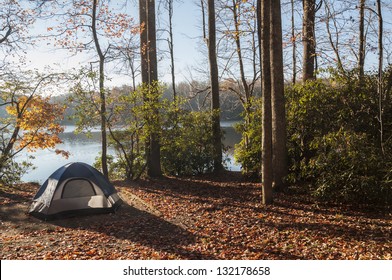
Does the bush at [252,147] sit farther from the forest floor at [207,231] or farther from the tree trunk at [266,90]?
the tree trunk at [266,90]

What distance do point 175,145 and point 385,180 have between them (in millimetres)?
8786

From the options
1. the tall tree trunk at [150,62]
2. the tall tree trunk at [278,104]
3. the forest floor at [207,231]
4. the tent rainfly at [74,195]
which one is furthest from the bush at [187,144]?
the tall tree trunk at [278,104]

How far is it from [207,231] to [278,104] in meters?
4.48

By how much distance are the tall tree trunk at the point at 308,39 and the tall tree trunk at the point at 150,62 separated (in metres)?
6.07

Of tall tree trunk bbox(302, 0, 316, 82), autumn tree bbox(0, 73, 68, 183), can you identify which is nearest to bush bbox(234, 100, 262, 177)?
tall tree trunk bbox(302, 0, 316, 82)

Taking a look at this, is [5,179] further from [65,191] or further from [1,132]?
[65,191]

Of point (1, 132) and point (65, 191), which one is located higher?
point (1, 132)

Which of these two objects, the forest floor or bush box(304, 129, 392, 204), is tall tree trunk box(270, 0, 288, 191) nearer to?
the forest floor

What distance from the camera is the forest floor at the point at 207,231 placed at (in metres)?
6.24

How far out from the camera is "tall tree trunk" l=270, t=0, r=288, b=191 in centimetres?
942

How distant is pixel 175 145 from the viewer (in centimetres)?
1469

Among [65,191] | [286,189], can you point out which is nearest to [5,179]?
[65,191]

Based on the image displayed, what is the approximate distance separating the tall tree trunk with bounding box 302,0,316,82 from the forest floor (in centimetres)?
474

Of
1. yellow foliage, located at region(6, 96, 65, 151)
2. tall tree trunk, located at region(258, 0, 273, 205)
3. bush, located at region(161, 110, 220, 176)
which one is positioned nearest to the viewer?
tall tree trunk, located at region(258, 0, 273, 205)
